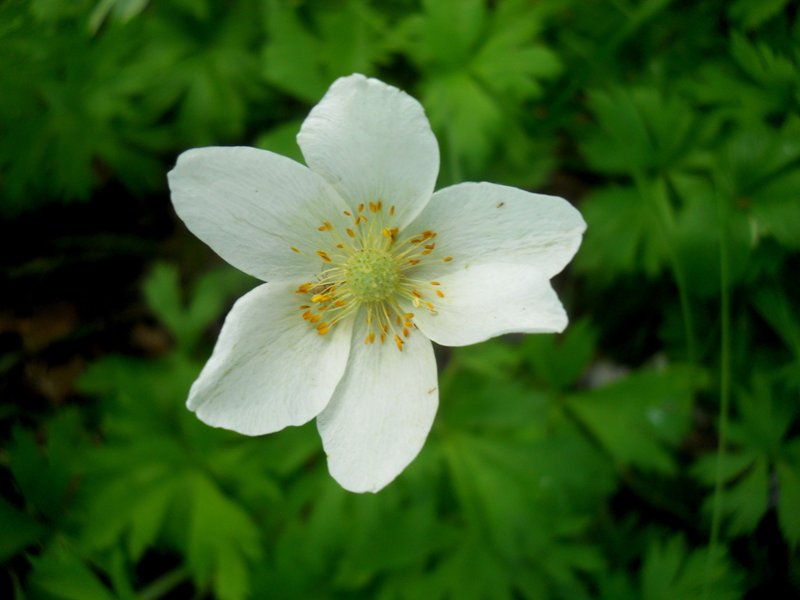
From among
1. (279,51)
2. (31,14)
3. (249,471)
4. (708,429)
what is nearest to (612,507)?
(708,429)

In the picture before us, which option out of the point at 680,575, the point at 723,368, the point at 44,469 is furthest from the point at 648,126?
the point at 44,469

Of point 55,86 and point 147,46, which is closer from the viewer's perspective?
point 55,86

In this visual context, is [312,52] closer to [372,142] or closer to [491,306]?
[372,142]

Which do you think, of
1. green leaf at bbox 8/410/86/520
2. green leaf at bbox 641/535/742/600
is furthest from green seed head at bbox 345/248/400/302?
green leaf at bbox 641/535/742/600

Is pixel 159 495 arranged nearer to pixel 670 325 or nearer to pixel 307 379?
pixel 307 379

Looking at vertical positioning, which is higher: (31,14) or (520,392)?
(31,14)

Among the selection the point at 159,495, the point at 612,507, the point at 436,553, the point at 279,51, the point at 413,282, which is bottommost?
the point at 612,507

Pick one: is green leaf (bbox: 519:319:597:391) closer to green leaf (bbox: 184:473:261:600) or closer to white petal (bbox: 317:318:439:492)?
white petal (bbox: 317:318:439:492)
